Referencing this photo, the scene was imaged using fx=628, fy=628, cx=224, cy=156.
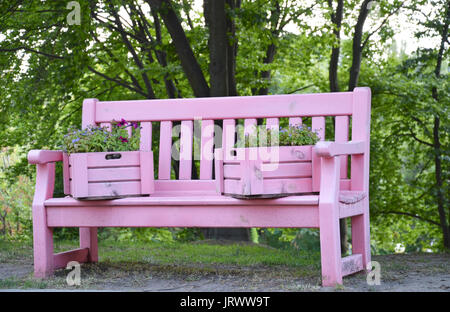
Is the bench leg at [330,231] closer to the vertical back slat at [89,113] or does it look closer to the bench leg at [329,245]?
the bench leg at [329,245]

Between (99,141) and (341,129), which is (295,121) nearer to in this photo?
(341,129)

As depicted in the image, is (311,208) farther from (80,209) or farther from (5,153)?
(5,153)

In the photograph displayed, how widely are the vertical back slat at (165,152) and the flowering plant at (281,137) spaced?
944 mm

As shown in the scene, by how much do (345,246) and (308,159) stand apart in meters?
5.19

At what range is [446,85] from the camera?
9.73 m

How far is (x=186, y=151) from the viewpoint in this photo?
14.7ft

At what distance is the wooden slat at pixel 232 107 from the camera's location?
427 cm

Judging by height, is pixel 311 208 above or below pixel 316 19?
below

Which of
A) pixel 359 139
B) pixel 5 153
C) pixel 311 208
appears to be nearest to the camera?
pixel 311 208

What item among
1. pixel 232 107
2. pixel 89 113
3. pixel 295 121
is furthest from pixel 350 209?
pixel 89 113

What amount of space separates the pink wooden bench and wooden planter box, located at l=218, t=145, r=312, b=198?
0.06 m

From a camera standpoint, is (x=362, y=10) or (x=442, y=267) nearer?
(x=442, y=267)

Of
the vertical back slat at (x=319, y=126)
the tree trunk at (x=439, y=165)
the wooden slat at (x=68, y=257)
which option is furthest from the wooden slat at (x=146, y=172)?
the tree trunk at (x=439, y=165)

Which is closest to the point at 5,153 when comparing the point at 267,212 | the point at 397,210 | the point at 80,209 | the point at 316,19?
the point at 316,19
